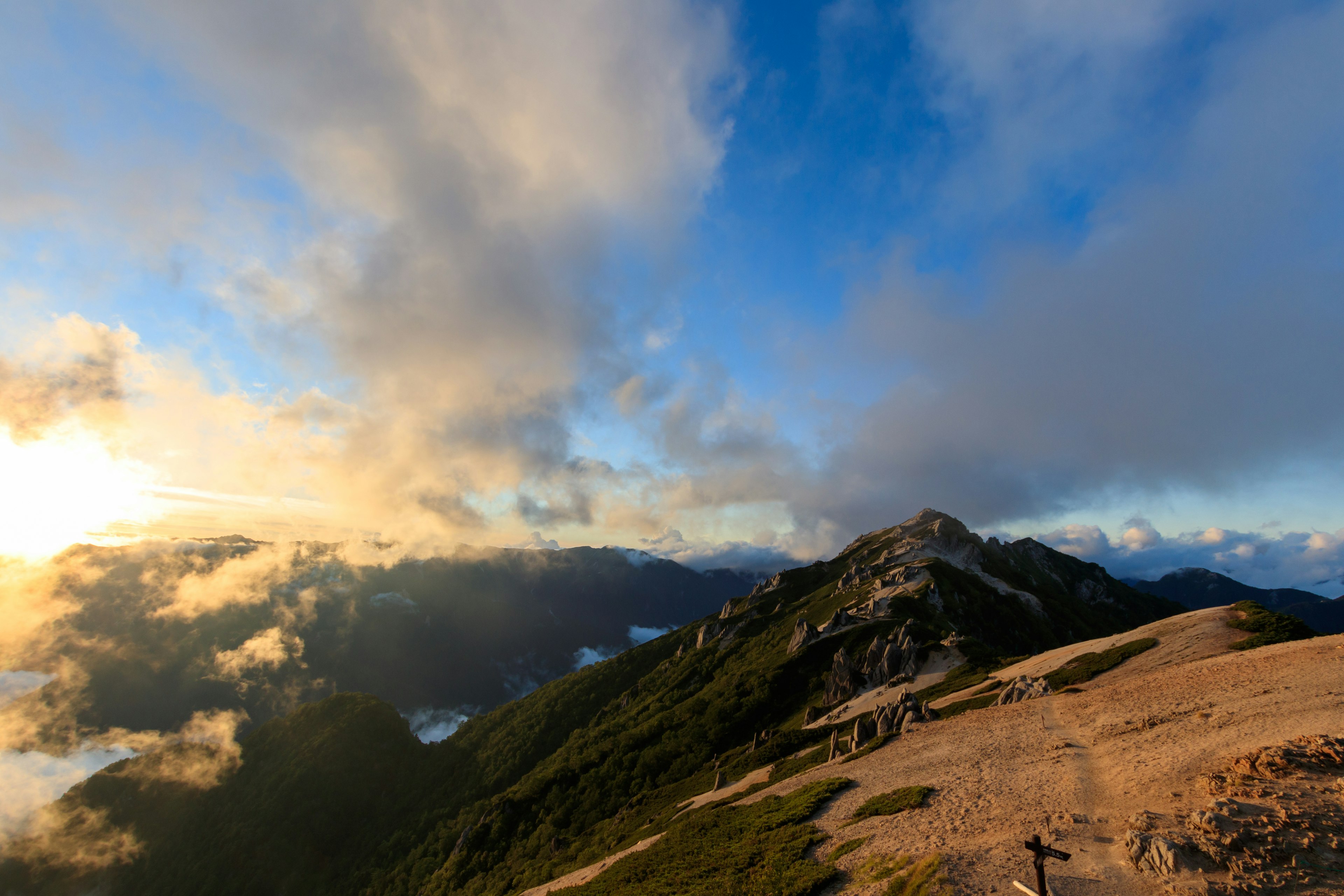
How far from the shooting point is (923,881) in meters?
22.3

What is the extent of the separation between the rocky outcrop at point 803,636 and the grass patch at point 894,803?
9418 cm

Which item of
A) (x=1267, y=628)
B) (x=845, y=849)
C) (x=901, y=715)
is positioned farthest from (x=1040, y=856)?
(x=1267, y=628)

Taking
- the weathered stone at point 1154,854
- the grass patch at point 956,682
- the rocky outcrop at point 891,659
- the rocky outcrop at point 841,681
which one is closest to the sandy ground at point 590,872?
the grass patch at point 956,682

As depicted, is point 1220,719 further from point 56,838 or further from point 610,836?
point 56,838

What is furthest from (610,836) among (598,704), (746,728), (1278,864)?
(598,704)

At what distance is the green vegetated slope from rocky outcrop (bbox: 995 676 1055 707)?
72.2 feet

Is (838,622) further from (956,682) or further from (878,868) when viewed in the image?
(878,868)

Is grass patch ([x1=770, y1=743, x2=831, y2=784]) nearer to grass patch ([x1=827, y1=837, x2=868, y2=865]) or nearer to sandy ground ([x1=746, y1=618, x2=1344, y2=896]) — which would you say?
sandy ground ([x1=746, y1=618, x2=1344, y2=896])

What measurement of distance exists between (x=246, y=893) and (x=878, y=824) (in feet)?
699

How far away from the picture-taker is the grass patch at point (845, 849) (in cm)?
2884

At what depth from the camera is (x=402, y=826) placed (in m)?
162

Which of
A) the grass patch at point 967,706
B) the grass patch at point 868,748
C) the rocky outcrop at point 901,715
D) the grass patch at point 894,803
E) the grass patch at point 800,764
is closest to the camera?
the grass patch at point 894,803

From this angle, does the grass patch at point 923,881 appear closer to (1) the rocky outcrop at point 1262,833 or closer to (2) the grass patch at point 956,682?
(1) the rocky outcrop at point 1262,833

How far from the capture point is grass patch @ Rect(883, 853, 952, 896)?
68.8 feet
